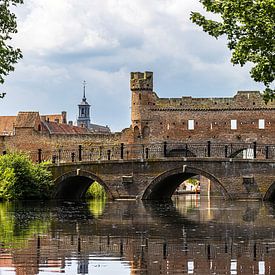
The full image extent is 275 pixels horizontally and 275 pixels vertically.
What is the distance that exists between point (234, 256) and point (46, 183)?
23.1 m

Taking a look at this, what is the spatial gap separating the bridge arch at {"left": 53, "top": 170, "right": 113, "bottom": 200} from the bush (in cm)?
51

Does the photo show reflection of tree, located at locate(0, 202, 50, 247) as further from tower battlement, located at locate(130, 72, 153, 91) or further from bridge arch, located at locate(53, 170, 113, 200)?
tower battlement, located at locate(130, 72, 153, 91)

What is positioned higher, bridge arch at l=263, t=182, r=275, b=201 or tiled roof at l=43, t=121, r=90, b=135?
tiled roof at l=43, t=121, r=90, b=135

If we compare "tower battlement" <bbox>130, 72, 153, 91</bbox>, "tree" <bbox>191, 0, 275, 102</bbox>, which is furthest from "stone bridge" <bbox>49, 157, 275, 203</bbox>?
"tower battlement" <bbox>130, 72, 153, 91</bbox>

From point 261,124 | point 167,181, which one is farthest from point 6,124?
point 167,181

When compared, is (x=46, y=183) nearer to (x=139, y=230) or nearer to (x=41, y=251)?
(x=139, y=230)

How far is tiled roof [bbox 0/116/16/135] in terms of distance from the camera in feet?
279

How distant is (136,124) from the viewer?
63062 mm

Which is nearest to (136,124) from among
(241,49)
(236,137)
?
(236,137)

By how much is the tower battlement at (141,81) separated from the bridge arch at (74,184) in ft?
75.6

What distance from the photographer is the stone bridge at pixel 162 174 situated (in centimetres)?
3356

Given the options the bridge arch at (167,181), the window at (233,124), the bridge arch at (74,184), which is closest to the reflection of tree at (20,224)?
the bridge arch at (74,184)

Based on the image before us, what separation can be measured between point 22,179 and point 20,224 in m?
14.8

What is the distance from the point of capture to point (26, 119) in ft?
196
